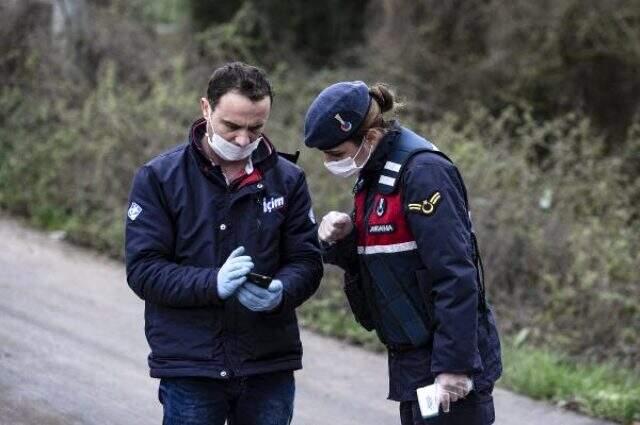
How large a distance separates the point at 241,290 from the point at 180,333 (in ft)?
0.94

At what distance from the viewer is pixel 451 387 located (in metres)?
3.34

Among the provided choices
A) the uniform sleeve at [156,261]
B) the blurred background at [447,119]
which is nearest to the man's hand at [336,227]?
the uniform sleeve at [156,261]

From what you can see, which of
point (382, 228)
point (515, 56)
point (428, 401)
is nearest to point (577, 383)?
point (428, 401)

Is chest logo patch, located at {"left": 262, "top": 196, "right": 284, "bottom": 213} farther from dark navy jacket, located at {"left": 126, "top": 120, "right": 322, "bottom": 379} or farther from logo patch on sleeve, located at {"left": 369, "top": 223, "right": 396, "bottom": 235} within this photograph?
logo patch on sleeve, located at {"left": 369, "top": 223, "right": 396, "bottom": 235}

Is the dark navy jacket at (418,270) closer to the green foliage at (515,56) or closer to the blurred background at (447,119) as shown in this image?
the blurred background at (447,119)

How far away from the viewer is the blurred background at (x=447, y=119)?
25.0ft

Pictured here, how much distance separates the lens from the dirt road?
5.69 m

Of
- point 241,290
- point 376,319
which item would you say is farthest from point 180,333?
point 376,319

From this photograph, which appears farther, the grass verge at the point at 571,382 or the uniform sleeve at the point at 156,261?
the grass verge at the point at 571,382

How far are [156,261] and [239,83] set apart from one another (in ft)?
2.14

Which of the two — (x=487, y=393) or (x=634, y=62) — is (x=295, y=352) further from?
(x=634, y=62)

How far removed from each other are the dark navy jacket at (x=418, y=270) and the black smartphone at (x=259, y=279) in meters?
0.29

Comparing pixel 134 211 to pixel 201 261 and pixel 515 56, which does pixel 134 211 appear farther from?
pixel 515 56

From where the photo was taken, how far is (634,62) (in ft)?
42.0
